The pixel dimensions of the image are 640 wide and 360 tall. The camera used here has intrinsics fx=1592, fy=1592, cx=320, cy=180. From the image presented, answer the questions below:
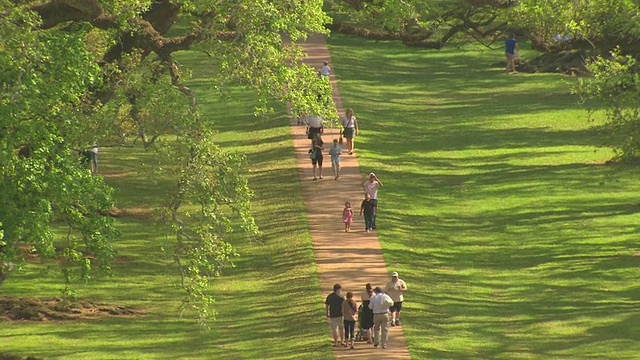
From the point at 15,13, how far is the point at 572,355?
43.1ft

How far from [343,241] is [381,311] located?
35.8 ft

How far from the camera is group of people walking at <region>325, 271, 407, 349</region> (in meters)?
30.4

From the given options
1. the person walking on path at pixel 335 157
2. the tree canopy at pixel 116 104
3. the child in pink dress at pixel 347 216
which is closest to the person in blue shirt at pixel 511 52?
the person walking on path at pixel 335 157

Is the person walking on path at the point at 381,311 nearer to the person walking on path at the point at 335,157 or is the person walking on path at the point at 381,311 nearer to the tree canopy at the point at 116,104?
the tree canopy at the point at 116,104

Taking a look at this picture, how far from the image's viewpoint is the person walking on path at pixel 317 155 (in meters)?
47.1

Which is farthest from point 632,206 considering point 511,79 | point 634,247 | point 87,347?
point 511,79

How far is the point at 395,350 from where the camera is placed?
102 feet

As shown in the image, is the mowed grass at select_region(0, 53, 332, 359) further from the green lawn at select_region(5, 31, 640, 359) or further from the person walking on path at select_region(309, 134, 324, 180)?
the person walking on path at select_region(309, 134, 324, 180)

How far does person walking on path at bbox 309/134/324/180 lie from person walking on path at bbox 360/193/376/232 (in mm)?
4407

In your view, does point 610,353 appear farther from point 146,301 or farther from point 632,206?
point 632,206

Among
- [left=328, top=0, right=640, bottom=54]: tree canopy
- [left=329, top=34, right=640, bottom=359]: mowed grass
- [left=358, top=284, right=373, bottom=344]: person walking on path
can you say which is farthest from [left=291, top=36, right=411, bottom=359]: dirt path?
[left=328, top=0, right=640, bottom=54]: tree canopy

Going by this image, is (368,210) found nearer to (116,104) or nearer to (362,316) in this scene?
(362,316)

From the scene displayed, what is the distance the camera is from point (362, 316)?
31.0 m

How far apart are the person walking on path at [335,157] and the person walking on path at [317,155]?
0.37 m
